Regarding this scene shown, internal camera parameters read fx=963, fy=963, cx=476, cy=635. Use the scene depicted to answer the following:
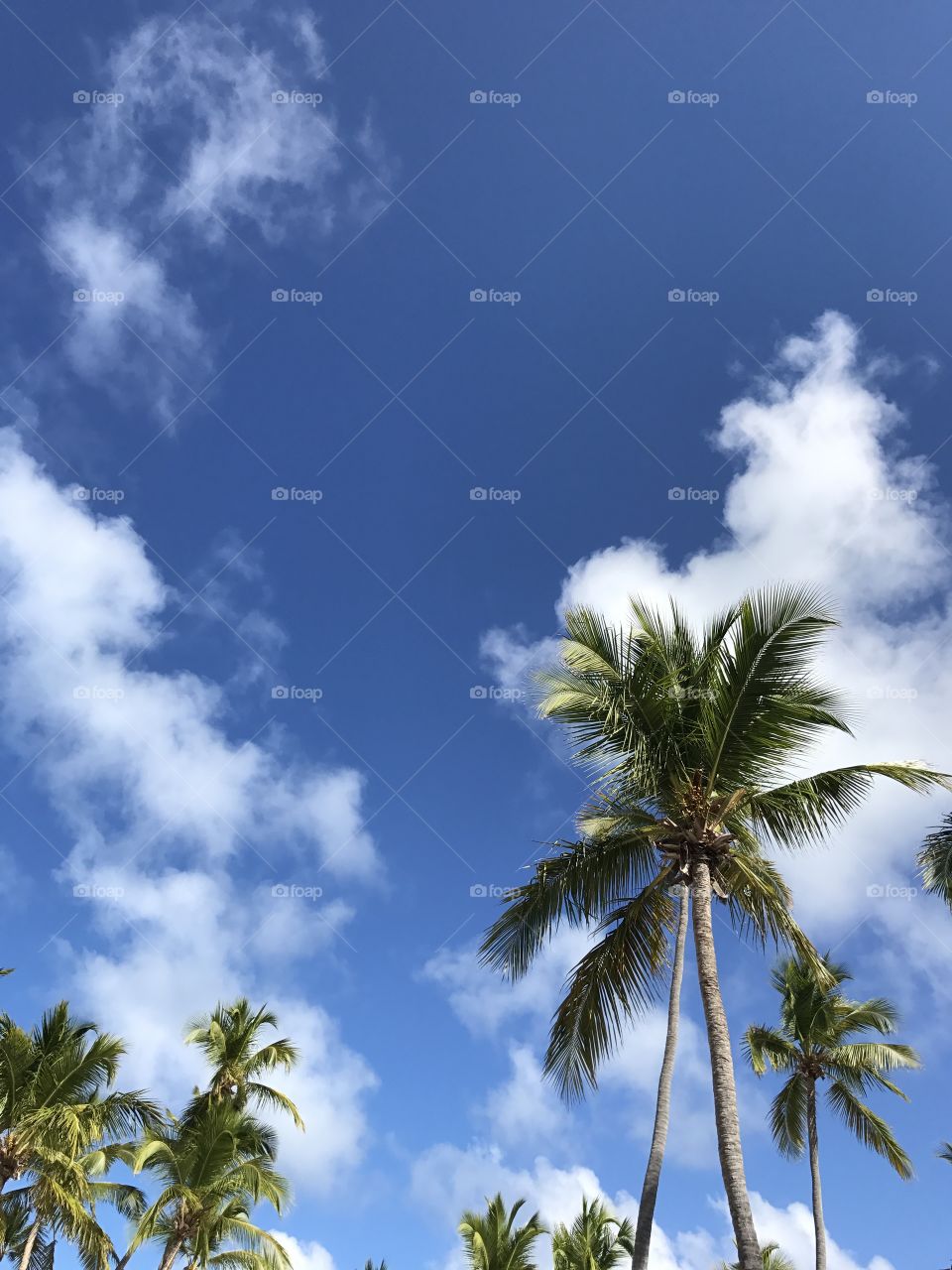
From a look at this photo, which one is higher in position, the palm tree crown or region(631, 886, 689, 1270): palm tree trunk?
the palm tree crown

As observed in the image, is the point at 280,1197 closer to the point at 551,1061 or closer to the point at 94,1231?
the point at 94,1231

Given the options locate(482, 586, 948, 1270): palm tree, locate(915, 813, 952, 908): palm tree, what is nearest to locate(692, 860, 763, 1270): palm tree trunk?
locate(482, 586, 948, 1270): palm tree

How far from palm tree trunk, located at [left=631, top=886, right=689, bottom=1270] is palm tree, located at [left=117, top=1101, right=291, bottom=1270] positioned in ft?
41.7

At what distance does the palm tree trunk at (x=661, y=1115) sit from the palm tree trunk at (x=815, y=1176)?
1386 cm

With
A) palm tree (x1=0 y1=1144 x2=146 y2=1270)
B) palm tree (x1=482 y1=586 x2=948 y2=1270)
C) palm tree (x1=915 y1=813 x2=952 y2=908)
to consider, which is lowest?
palm tree (x1=0 y1=1144 x2=146 y2=1270)

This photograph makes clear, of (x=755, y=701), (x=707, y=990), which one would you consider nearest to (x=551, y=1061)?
(x=707, y=990)

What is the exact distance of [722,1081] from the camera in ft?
33.5

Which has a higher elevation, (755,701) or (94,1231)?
(755,701)

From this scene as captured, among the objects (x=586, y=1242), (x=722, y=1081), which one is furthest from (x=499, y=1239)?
(x=722, y=1081)

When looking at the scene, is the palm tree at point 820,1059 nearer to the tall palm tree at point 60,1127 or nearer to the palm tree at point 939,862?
the palm tree at point 939,862

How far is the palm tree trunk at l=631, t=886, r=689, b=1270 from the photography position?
13891 millimetres

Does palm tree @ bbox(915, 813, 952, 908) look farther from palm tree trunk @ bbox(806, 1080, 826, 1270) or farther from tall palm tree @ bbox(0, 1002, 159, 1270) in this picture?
tall palm tree @ bbox(0, 1002, 159, 1270)

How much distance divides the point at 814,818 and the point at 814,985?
16937 millimetres

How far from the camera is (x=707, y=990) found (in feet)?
35.6
